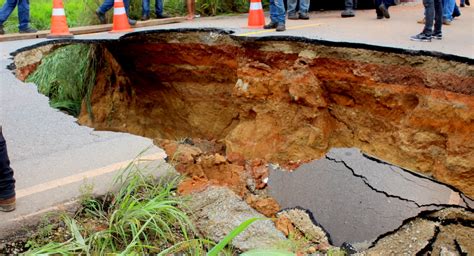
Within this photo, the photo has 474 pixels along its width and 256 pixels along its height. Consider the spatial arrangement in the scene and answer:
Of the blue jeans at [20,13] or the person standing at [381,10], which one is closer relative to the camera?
the blue jeans at [20,13]

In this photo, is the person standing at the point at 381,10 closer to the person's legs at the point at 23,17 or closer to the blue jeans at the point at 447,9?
the blue jeans at the point at 447,9

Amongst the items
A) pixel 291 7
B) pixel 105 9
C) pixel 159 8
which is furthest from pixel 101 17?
pixel 291 7

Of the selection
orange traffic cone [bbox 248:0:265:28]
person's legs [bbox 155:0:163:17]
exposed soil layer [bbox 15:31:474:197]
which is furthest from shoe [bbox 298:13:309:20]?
person's legs [bbox 155:0:163:17]

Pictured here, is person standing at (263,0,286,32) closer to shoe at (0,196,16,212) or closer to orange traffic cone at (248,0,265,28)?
orange traffic cone at (248,0,265,28)

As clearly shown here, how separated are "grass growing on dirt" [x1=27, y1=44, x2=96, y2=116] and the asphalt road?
1.85 ft

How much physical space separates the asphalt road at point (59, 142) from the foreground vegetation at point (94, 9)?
300 cm

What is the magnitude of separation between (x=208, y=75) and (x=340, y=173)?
117 inches

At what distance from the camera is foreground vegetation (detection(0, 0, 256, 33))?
985 cm

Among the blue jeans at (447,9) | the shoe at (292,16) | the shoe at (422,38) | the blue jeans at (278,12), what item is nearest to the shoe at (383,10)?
the blue jeans at (447,9)

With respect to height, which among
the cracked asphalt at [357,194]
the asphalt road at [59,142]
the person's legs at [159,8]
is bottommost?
the cracked asphalt at [357,194]

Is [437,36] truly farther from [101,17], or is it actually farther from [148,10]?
[101,17]

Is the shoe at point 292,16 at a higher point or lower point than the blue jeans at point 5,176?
higher

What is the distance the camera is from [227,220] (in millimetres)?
3445

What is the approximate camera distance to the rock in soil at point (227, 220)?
327cm
